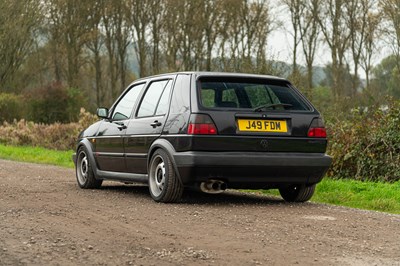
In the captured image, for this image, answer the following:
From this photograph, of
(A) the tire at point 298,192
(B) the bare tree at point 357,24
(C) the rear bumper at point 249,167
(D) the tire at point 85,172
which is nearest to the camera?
(C) the rear bumper at point 249,167

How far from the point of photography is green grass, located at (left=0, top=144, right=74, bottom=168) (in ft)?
59.6

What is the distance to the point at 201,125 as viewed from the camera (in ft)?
27.3

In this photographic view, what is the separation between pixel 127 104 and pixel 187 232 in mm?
4100

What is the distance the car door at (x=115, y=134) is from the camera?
32.7 feet

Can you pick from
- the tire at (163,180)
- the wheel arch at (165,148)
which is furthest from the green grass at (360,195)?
the wheel arch at (165,148)

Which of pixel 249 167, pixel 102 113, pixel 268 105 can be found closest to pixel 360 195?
pixel 268 105

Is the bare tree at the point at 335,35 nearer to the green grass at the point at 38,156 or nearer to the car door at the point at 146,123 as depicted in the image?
the green grass at the point at 38,156

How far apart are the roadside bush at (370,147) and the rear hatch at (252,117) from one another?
156 inches

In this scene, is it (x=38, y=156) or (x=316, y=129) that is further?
(x=38, y=156)

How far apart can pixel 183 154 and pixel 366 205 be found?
2.88 metres

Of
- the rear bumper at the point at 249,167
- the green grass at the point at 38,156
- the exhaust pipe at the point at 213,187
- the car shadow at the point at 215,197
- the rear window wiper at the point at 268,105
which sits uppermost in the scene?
the rear window wiper at the point at 268,105

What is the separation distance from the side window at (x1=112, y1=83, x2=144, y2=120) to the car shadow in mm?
1098

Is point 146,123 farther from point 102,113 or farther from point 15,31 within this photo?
point 15,31

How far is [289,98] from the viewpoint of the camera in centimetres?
905
